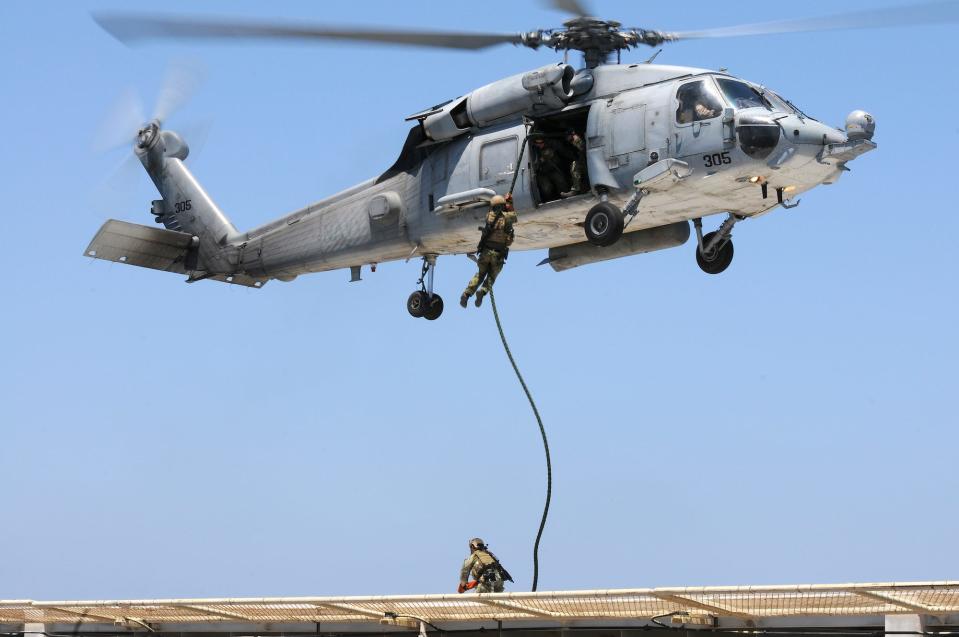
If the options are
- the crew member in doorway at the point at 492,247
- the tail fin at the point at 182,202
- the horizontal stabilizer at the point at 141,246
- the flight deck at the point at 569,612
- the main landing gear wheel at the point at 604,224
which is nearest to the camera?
the flight deck at the point at 569,612

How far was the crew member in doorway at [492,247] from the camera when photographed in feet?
72.8

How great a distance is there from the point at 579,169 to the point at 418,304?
15.7ft

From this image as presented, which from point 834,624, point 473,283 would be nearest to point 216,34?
point 473,283

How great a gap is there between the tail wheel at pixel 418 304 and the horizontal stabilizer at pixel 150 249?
3.60 meters

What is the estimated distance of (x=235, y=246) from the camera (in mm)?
31000

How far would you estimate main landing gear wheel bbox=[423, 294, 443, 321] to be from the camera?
28.5 meters

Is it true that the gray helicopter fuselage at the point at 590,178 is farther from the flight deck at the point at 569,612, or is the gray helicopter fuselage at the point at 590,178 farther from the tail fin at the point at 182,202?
the flight deck at the point at 569,612

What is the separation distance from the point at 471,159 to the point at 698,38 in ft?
13.9

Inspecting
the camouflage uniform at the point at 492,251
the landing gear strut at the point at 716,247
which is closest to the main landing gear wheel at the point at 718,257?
the landing gear strut at the point at 716,247

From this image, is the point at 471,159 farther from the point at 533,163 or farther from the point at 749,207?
the point at 749,207

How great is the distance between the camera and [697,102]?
24.1 m

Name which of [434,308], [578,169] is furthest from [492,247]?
[434,308]

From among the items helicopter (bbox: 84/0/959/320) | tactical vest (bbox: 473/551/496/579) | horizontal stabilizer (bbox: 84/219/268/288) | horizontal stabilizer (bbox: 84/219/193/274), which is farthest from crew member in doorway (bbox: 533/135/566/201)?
horizontal stabilizer (bbox: 84/219/193/274)

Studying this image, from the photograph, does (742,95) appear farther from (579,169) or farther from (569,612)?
(569,612)
